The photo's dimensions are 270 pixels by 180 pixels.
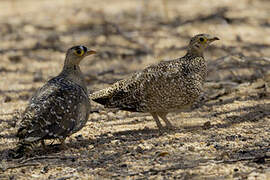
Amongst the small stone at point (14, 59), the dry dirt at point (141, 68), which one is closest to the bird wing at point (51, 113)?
the dry dirt at point (141, 68)

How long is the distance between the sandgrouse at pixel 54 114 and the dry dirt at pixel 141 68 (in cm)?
26

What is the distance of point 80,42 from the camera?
1325 centimetres

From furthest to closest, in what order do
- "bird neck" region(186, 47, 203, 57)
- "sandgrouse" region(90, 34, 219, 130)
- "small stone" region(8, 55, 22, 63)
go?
"small stone" region(8, 55, 22, 63) → "bird neck" region(186, 47, 203, 57) → "sandgrouse" region(90, 34, 219, 130)

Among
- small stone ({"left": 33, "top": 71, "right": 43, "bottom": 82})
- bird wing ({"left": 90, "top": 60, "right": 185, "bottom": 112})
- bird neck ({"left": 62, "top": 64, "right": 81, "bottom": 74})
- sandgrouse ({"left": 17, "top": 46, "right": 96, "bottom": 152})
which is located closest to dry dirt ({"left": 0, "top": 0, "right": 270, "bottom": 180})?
small stone ({"left": 33, "top": 71, "right": 43, "bottom": 82})

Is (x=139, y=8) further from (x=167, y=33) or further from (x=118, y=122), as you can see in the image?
(x=118, y=122)

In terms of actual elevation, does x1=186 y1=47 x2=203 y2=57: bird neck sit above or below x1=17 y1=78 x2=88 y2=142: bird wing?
above

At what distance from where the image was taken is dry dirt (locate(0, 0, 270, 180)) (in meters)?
5.44

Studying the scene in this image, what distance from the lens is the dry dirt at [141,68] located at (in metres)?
5.44

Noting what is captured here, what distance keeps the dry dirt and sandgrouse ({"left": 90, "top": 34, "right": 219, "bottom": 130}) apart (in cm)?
36

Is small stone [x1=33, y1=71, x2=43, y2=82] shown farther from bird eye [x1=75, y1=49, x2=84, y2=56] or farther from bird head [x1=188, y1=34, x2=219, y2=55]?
bird head [x1=188, y1=34, x2=219, y2=55]

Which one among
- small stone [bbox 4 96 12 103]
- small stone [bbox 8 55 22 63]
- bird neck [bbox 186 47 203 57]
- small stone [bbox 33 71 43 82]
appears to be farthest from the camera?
small stone [bbox 8 55 22 63]

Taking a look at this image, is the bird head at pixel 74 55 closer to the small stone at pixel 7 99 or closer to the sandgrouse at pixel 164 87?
the sandgrouse at pixel 164 87

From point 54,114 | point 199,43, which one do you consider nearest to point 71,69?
point 54,114

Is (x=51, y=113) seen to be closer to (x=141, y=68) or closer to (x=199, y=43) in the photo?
(x=199, y=43)
